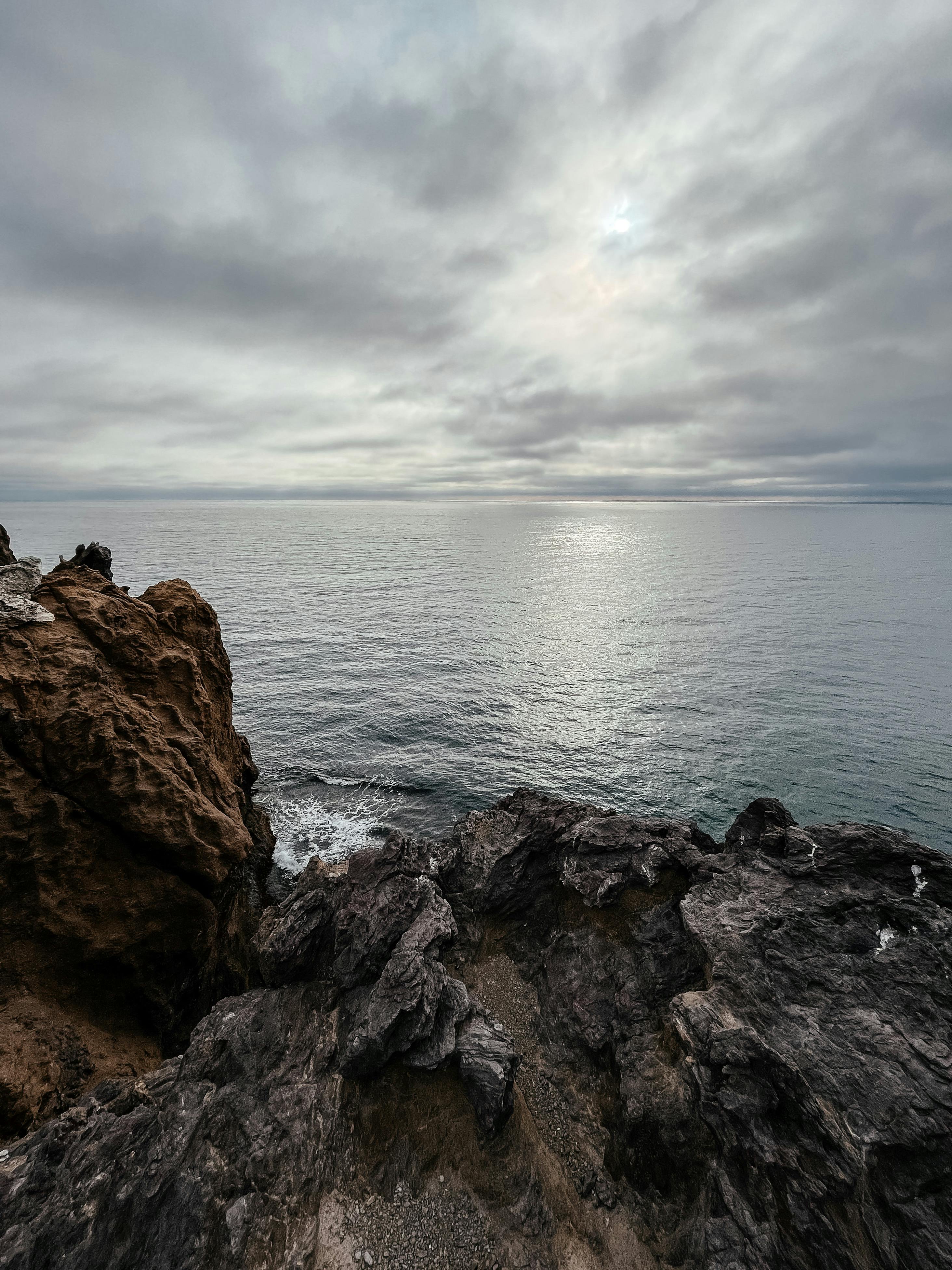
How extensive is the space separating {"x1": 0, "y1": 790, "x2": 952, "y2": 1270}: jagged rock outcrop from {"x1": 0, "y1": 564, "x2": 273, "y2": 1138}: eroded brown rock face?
2930 mm

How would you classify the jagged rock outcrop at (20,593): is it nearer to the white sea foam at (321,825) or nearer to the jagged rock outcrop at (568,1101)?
the jagged rock outcrop at (568,1101)

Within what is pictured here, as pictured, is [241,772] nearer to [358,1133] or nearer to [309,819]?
[309,819]

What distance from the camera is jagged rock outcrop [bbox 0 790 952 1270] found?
10.5m

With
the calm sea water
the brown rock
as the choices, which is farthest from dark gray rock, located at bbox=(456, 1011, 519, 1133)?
the brown rock

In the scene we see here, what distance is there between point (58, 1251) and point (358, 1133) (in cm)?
581

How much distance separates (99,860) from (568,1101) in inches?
614

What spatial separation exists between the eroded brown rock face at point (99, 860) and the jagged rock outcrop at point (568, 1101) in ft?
9.61

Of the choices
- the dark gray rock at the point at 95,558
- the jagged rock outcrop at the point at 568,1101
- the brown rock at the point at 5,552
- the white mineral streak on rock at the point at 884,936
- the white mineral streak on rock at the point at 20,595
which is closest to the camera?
the jagged rock outcrop at the point at 568,1101

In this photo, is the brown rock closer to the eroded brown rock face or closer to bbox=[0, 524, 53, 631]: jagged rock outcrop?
bbox=[0, 524, 53, 631]: jagged rock outcrop

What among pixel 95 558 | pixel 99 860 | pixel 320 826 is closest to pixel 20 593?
pixel 95 558

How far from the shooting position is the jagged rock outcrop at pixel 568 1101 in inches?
412

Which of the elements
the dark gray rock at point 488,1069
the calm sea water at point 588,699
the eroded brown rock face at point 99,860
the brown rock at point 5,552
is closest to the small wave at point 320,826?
the calm sea water at point 588,699

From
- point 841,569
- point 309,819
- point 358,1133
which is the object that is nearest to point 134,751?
point 358,1133

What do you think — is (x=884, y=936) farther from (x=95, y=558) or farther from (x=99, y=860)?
(x=95, y=558)
